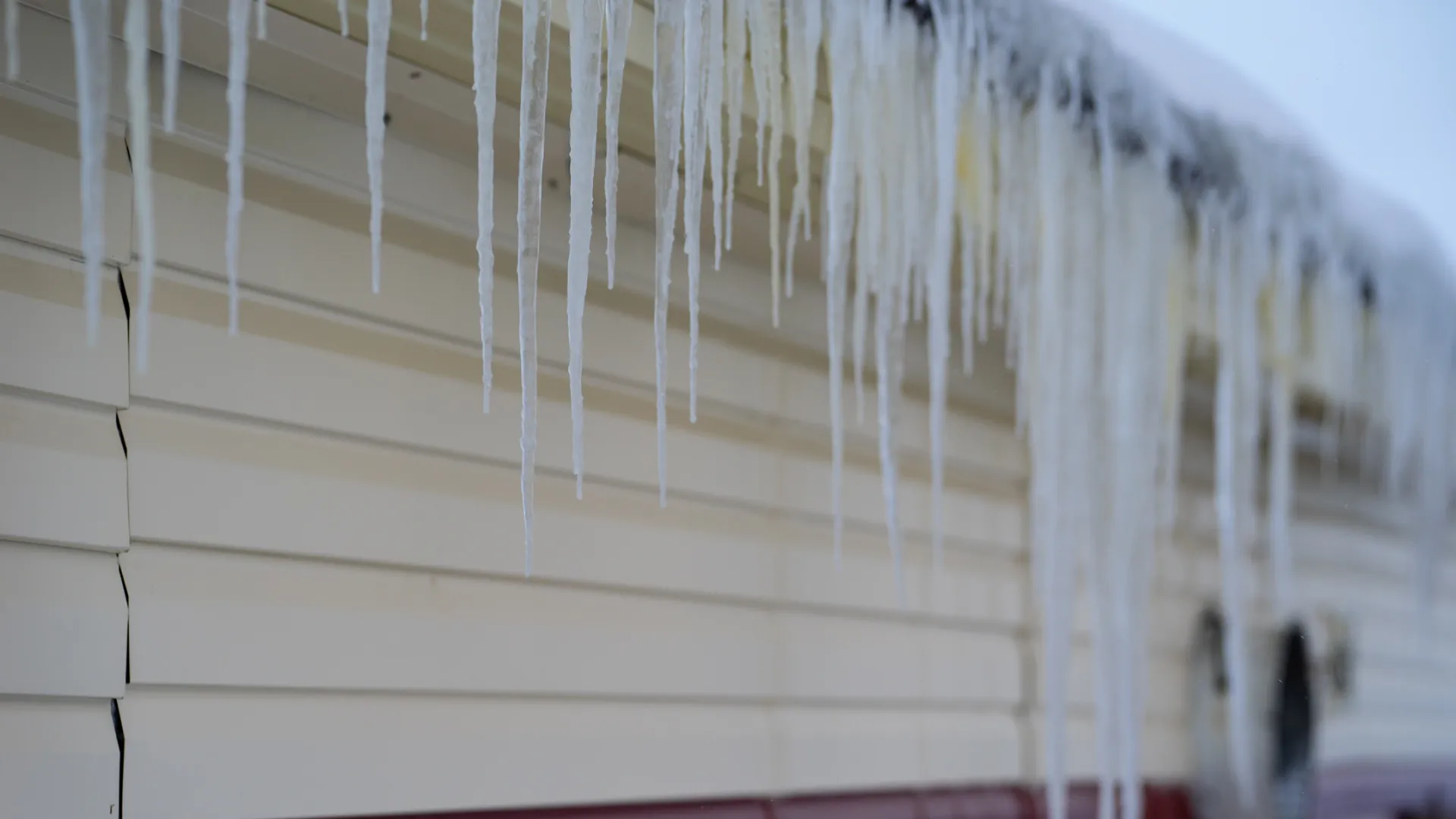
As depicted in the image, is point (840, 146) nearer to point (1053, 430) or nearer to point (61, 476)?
point (1053, 430)

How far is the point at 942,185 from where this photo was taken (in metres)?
2.04

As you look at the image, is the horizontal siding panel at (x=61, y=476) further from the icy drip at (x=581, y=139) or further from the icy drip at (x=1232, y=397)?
the icy drip at (x=1232, y=397)

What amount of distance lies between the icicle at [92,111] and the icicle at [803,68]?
0.93m

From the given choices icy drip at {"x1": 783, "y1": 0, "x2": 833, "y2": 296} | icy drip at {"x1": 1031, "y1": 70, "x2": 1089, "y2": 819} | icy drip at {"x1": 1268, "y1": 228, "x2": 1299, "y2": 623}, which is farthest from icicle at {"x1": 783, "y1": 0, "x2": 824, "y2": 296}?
icy drip at {"x1": 1268, "y1": 228, "x2": 1299, "y2": 623}

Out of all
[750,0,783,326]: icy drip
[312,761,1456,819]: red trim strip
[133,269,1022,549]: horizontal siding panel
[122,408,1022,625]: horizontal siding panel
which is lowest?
[312,761,1456,819]: red trim strip

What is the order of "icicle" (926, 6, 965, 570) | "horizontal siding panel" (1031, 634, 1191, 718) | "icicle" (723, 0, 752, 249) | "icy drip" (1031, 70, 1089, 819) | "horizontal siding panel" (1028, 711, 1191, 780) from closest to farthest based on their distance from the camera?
"icicle" (723, 0, 752, 249), "icicle" (926, 6, 965, 570), "icy drip" (1031, 70, 1089, 819), "horizontal siding panel" (1028, 711, 1191, 780), "horizontal siding panel" (1031, 634, 1191, 718)

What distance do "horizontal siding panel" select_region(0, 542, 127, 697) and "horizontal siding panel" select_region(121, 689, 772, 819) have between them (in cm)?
7

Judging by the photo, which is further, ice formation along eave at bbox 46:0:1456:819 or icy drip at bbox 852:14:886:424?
icy drip at bbox 852:14:886:424

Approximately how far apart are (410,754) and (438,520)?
37 centimetres

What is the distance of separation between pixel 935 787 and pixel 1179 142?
63.6 inches

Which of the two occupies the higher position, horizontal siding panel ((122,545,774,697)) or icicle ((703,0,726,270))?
icicle ((703,0,726,270))

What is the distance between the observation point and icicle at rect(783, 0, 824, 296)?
1.77m

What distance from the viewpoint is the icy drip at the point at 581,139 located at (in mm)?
1447

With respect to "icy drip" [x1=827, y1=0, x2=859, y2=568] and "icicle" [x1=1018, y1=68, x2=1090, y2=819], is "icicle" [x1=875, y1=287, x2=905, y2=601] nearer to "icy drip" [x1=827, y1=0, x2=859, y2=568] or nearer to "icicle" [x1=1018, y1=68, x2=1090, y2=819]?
"icy drip" [x1=827, y1=0, x2=859, y2=568]
